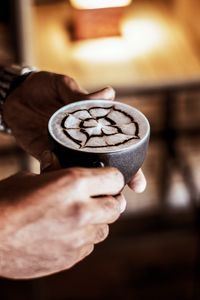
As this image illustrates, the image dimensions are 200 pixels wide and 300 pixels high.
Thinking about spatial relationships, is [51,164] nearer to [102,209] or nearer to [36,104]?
[102,209]

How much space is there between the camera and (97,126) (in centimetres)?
114

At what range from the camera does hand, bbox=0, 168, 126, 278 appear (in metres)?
1.02

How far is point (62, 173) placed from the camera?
40.5 inches

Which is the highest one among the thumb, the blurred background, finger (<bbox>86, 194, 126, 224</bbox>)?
the thumb

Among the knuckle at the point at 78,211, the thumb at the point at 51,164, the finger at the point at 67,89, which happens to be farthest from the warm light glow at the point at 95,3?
the knuckle at the point at 78,211

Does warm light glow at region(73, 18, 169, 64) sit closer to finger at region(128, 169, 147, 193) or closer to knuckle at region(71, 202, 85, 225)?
finger at region(128, 169, 147, 193)

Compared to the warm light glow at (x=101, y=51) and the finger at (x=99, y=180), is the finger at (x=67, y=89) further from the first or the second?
the warm light glow at (x=101, y=51)

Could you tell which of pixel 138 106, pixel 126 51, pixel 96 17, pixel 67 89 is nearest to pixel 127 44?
pixel 126 51

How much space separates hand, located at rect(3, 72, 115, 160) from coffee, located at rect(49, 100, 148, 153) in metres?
0.09

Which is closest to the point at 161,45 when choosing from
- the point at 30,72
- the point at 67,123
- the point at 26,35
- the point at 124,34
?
the point at 124,34

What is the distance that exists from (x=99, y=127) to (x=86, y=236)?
194 mm

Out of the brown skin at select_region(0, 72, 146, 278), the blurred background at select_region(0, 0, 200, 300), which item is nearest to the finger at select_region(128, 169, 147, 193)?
the brown skin at select_region(0, 72, 146, 278)

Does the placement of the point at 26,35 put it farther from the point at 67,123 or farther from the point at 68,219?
the point at 68,219

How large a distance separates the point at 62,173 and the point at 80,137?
4.2 inches
